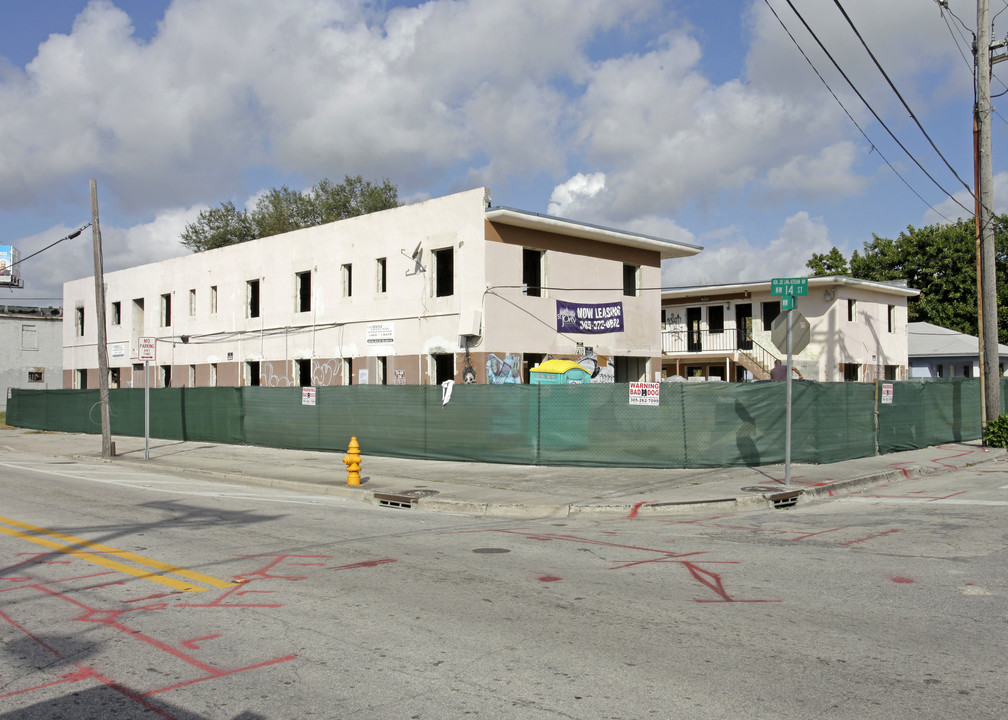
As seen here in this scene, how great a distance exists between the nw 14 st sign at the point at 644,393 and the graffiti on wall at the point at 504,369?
723 cm

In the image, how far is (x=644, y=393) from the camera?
54.7 feet

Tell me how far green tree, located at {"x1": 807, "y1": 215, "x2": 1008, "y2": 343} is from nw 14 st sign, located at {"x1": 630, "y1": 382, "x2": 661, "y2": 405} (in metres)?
38.6

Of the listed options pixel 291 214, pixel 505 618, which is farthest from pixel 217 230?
pixel 505 618

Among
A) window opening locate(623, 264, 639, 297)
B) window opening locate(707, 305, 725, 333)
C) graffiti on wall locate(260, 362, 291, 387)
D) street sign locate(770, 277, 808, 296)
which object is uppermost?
window opening locate(623, 264, 639, 297)

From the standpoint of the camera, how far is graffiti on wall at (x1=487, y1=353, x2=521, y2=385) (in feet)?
77.2

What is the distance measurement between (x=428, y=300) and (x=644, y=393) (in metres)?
10.1

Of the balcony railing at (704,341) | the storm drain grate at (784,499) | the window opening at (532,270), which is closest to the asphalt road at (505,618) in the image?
the storm drain grate at (784,499)

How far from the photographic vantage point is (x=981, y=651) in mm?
5473

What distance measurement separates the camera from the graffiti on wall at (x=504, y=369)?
23.5 meters

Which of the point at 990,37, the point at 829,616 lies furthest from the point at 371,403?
the point at 990,37

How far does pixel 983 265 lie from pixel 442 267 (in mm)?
15112

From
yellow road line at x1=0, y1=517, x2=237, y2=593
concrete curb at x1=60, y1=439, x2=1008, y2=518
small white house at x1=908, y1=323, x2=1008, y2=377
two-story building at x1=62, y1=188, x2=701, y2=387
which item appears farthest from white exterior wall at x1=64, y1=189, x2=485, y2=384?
small white house at x1=908, y1=323, x2=1008, y2=377

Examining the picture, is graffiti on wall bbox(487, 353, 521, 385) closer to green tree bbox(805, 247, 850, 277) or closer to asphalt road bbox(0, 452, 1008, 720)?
asphalt road bbox(0, 452, 1008, 720)

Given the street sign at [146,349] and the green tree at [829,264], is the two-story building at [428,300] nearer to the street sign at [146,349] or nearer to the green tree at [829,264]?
the street sign at [146,349]
